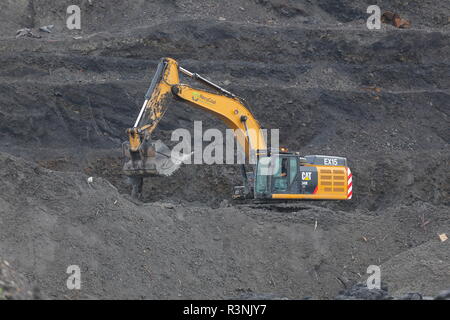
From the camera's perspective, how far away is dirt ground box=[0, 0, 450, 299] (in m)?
12.6

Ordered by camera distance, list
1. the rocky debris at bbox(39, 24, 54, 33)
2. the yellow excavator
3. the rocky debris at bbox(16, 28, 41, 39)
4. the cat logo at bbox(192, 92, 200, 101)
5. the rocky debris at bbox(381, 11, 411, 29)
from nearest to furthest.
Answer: the yellow excavator < the cat logo at bbox(192, 92, 200, 101) < the rocky debris at bbox(16, 28, 41, 39) < the rocky debris at bbox(39, 24, 54, 33) < the rocky debris at bbox(381, 11, 411, 29)

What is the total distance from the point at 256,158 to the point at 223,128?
5016mm

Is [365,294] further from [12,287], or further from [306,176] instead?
[12,287]

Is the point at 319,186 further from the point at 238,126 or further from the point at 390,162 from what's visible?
the point at 390,162

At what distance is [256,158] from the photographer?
15.8 m

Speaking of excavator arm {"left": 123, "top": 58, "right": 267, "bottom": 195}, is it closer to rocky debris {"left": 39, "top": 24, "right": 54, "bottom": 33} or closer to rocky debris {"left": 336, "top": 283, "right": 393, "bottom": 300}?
rocky debris {"left": 336, "top": 283, "right": 393, "bottom": 300}

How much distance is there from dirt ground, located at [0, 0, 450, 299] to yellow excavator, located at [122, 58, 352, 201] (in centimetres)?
48

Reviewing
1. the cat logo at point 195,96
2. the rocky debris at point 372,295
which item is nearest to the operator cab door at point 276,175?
the cat logo at point 195,96

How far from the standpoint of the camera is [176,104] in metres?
20.6

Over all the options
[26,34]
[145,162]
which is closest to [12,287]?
[145,162]

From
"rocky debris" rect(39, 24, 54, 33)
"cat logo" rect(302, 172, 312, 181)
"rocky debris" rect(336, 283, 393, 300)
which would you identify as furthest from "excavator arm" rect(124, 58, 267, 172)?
"rocky debris" rect(39, 24, 54, 33)

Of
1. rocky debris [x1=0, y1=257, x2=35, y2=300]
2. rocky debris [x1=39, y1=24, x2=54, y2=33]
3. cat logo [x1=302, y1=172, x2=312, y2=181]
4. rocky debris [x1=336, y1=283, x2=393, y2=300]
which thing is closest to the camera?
rocky debris [x1=0, y1=257, x2=35, y2=300]
